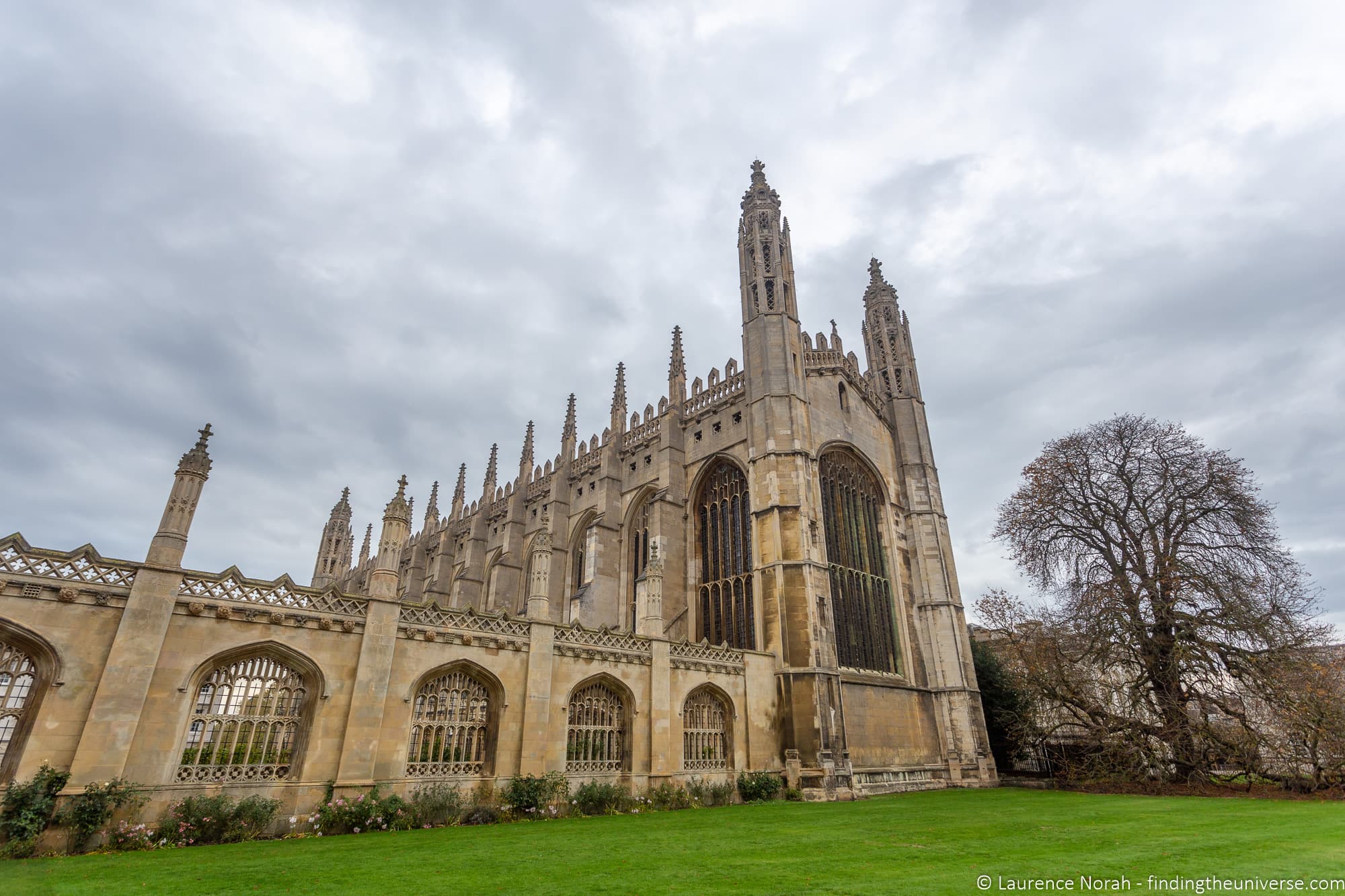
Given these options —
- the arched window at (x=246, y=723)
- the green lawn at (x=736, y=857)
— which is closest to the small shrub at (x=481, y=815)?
the green lawn at (x=736, y=857)

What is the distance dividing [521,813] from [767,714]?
894cm

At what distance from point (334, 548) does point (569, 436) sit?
2548 cm

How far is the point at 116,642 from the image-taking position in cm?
1023

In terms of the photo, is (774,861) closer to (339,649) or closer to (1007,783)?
(339,649)

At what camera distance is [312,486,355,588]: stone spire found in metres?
47.9

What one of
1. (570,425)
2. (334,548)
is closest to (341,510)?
(334,548)

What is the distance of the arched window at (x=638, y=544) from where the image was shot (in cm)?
2873

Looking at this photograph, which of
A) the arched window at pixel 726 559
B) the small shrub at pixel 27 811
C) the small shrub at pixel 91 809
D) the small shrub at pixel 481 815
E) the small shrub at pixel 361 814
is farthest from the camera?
the arched window at pixel 726 559

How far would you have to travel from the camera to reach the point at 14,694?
32.0ft

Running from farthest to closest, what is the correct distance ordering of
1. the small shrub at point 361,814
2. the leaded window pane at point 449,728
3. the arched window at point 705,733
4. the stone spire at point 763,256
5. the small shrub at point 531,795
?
1. the stone spire at point 763,256
2. the arched window at point 705,733
3. the small shrub at point 531,795
4. the leaded window pane at point 449,728
5. the small shrub at point 361,814

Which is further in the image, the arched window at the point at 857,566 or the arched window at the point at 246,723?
the arched window at the point at 857,566

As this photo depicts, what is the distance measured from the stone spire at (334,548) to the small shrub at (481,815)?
127 ft

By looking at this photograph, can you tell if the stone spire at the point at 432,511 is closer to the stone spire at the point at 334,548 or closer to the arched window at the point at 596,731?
the stone spire at the point at 334,548

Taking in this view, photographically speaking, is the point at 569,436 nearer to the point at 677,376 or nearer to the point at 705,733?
the point at 677,376
